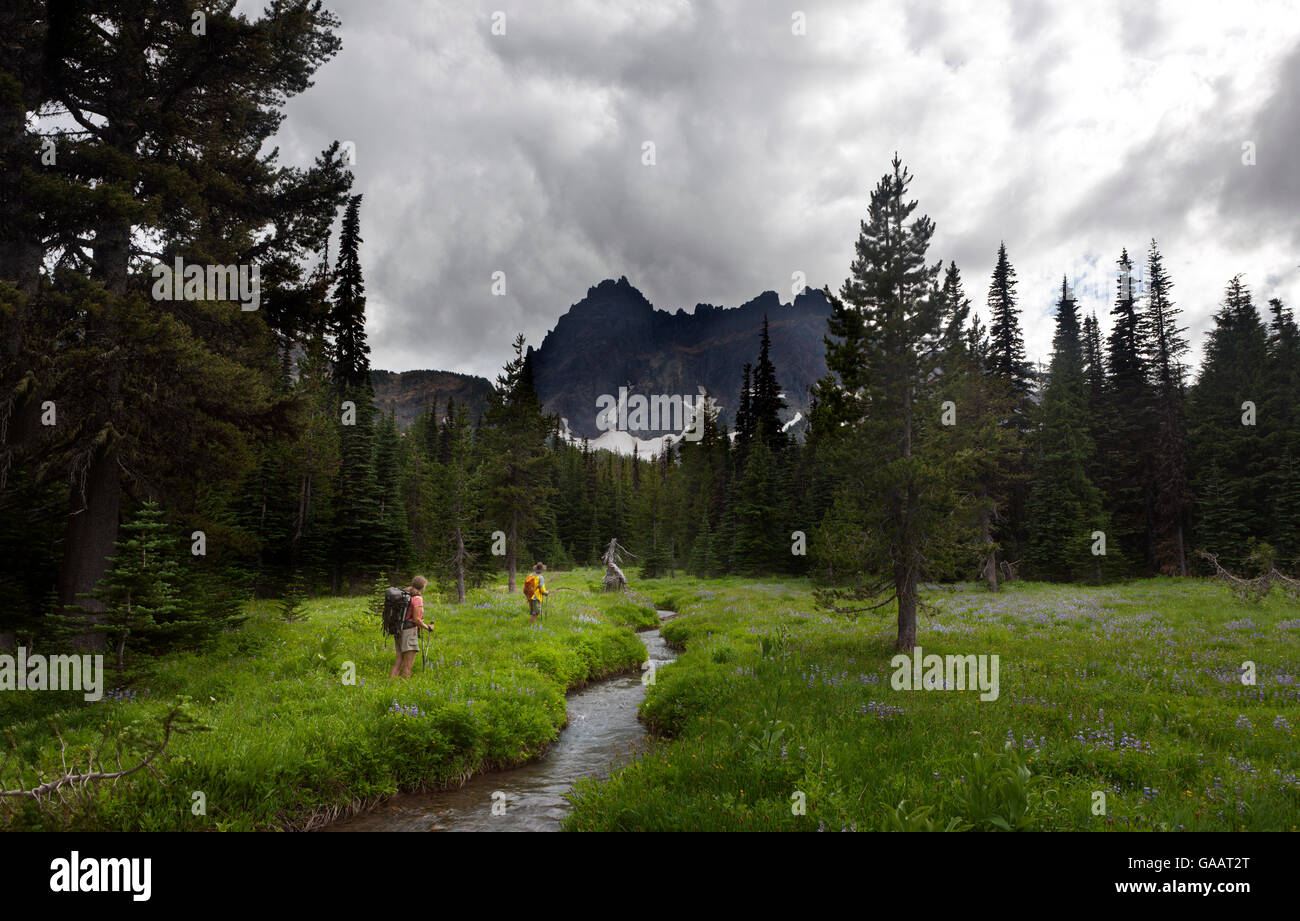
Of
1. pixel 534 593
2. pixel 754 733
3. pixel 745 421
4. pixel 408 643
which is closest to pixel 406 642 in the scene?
pixel 408 643

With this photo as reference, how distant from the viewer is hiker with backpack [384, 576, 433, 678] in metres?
11.2

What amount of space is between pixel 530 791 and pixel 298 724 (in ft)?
12.0

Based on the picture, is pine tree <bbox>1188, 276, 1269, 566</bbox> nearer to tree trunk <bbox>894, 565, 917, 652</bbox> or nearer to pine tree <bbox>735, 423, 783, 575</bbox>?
pine tree <bbox>735, 423, 783, 575</bbox>

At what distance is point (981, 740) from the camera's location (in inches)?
268

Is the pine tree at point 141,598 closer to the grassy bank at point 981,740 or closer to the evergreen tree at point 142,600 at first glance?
the evergreen tree at point 142,600

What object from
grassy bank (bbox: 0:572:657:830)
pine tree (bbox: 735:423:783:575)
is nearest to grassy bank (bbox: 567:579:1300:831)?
grassy bank (bbox: 0:572:657:830)

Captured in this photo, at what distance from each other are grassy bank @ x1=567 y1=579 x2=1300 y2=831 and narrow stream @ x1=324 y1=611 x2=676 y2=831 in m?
Result: 0.79

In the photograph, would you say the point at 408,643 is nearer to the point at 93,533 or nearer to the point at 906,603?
the point at 93,533

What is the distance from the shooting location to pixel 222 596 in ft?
41.6

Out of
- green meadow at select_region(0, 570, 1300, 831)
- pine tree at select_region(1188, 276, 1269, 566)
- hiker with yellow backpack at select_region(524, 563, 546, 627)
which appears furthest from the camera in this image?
pine tree at select_region(1188, 276, 1269, 566)

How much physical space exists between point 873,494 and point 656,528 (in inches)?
2107

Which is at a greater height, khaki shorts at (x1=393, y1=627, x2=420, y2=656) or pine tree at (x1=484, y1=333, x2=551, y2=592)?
pine tree at (x1=484, y1=333, x2=551, y2=592)

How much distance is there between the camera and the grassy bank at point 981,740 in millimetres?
5125
